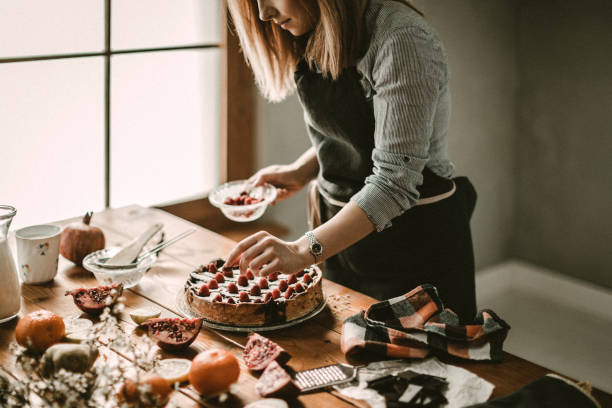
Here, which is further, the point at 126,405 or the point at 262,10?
the point at 262,10

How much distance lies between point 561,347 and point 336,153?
2159mm

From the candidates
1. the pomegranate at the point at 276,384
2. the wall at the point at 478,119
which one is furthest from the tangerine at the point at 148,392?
the wall at the point at 478,119

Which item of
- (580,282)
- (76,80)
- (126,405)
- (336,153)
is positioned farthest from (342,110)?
(580,282)

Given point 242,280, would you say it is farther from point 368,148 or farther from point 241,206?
point 368,148

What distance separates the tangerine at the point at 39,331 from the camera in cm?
136

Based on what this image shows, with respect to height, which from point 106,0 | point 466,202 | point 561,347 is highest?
point 106,0

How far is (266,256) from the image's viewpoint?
145 cm

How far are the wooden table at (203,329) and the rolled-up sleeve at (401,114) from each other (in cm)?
26

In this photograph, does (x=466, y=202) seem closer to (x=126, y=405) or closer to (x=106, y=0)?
(x=126, y=405)

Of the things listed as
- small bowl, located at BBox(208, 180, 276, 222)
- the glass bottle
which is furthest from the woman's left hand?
the glass bottle

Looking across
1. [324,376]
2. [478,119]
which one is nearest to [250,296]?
[324,376]

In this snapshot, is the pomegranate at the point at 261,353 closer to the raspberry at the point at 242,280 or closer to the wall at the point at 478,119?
the raspberry at the point at 242,280

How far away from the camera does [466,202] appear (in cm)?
197

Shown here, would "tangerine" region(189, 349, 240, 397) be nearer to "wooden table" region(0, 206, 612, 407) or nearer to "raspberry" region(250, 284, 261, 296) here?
"wooden table" region(0, 206, 612, 407)
